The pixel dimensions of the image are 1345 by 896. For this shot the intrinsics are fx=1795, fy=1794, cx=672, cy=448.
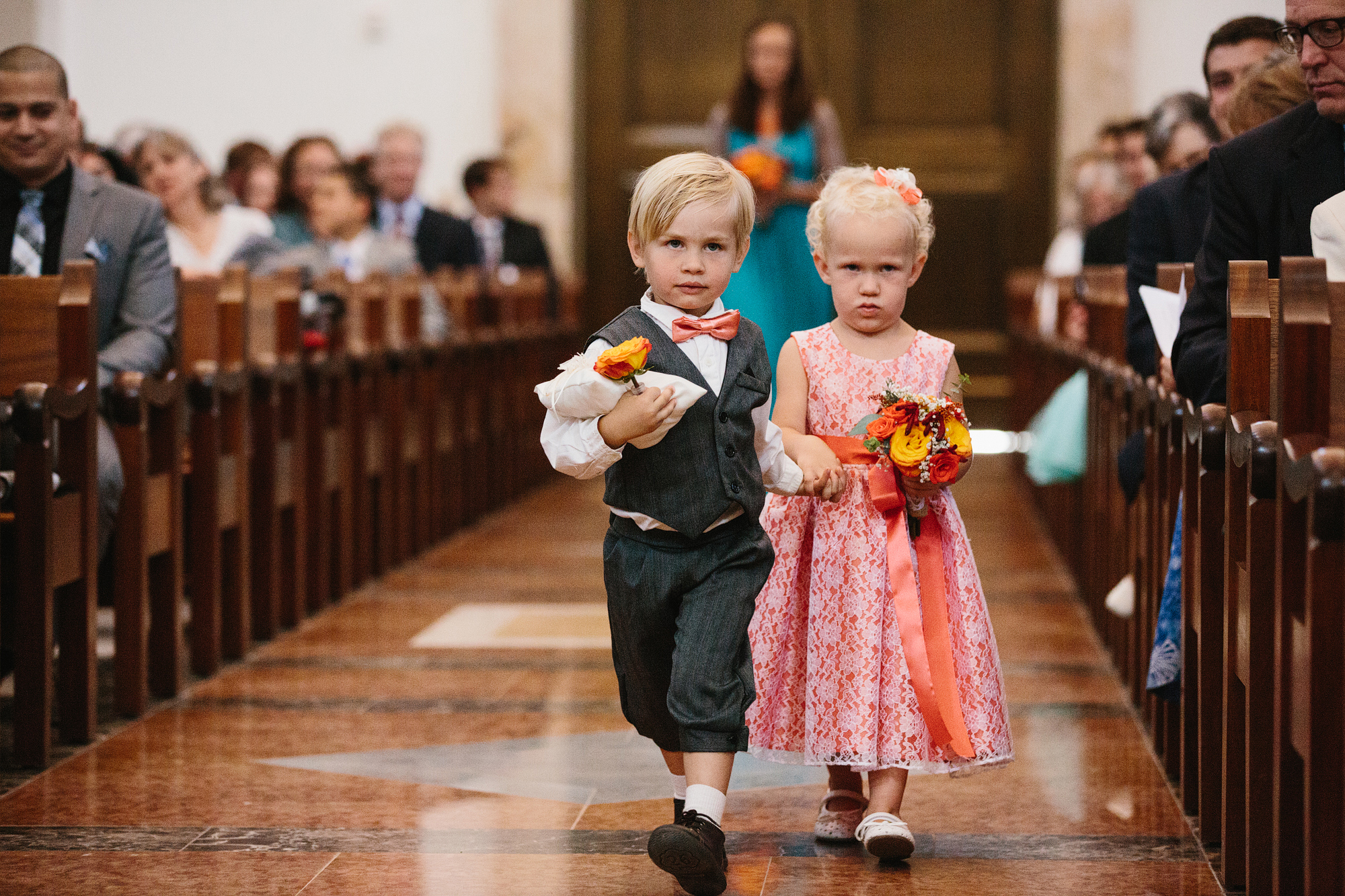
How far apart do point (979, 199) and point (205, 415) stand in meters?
9.39

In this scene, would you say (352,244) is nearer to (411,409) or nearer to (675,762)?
(411,409)

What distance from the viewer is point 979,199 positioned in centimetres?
1366

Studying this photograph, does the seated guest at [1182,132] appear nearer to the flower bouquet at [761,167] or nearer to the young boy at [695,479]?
the flower bouquet at [761,167]

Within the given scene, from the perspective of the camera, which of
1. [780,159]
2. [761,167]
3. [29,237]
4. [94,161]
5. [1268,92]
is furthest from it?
[780,159]

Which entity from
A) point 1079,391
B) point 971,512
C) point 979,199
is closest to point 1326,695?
point 1079,391

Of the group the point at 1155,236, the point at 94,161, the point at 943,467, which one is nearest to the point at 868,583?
the point at 943,467

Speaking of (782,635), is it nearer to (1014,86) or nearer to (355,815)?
(355,815)

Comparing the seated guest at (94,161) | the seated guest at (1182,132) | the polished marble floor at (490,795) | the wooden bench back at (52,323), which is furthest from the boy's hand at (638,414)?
the seated guest at (94,161)

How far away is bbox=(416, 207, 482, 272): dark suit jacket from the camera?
9.63 meters

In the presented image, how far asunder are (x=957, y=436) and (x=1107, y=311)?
270 cm

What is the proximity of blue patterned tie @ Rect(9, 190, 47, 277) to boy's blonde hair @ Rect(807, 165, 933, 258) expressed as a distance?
2.38 m

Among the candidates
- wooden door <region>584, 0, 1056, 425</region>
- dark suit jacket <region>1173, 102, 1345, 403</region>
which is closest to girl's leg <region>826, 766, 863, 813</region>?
dark suit jacket <region>1173, 102, 1345, 403</region>

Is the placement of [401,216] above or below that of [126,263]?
above

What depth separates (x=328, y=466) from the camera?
20.7 feet
